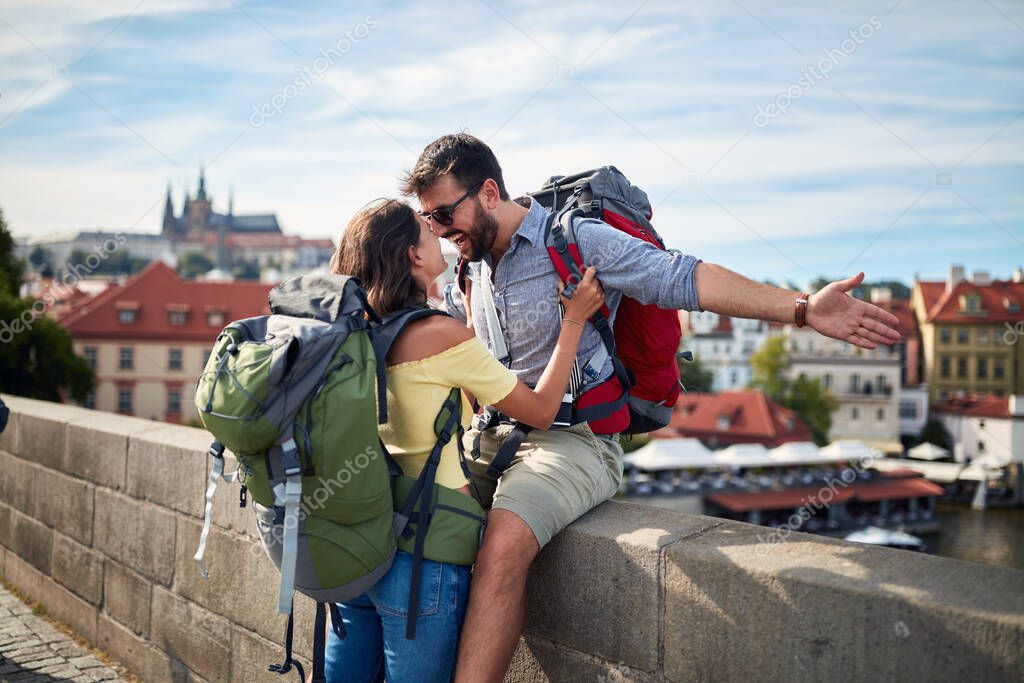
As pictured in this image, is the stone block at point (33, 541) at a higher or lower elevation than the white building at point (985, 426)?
higher

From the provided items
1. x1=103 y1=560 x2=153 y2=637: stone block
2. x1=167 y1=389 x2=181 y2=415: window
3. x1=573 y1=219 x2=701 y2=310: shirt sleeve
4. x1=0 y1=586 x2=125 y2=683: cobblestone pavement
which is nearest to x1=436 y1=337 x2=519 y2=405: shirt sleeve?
x1=573 y1=219 x2=701 y2=310: shirt sleeve

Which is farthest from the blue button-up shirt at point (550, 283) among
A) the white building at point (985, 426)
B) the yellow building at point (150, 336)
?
the white building at point (985, 426)

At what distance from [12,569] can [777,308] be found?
15.8 ft

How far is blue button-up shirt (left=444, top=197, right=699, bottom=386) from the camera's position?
254cm

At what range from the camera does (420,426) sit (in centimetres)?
223

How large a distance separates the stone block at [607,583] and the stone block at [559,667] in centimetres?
2

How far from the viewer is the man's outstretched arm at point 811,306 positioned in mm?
2207

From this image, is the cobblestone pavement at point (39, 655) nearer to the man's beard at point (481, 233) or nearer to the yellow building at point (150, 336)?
the man's beard at point (481, 233)

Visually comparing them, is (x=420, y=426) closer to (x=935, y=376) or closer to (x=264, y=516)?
(x=264, y=516)

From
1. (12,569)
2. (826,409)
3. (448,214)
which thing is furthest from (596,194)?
(826,409)

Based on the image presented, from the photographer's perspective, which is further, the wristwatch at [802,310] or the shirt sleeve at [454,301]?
the shirt sleeve at [454,301]

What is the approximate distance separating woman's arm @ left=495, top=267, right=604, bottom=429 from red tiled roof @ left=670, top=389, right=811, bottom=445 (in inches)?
2775

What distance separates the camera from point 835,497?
174ft

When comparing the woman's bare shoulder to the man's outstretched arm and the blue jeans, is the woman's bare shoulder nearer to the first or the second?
the blue jeans
